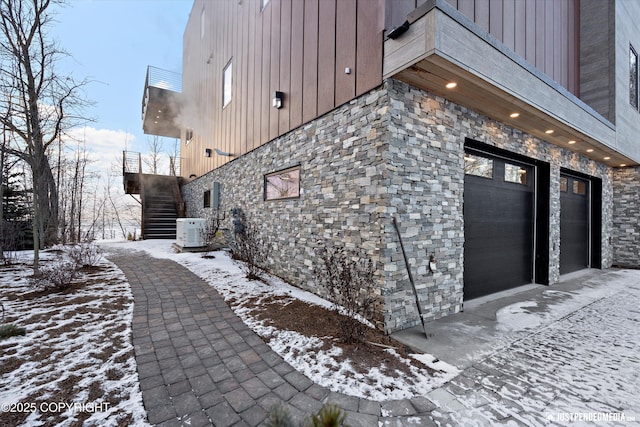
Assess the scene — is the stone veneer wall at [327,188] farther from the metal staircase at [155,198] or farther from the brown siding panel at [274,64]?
the metal staircase at [155,198]

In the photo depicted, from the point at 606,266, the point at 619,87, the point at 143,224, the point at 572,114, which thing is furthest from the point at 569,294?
the point at 143,224

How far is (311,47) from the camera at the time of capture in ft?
14.7

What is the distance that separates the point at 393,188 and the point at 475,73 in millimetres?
1612

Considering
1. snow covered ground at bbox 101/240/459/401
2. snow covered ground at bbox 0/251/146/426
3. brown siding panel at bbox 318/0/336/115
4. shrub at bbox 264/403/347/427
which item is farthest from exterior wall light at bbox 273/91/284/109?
shrub at bbox 264/403/347/427

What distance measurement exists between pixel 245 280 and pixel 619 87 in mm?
10611

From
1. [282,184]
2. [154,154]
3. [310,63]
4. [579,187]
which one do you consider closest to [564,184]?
→ [579,187]

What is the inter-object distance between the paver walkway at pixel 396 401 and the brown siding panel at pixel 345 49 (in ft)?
11.7

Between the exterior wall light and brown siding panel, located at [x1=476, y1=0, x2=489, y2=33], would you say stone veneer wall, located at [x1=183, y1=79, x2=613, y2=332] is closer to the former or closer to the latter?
the exterior wall light

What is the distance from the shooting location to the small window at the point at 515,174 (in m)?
5.02

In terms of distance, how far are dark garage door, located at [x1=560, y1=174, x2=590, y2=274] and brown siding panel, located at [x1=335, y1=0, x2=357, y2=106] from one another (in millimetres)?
6726

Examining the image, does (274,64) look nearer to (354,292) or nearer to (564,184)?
(354,292)

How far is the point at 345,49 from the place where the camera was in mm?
3744

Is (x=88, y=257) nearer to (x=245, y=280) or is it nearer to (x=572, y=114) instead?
(x=245, y=280)

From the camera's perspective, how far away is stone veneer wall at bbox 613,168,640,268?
776 cm
